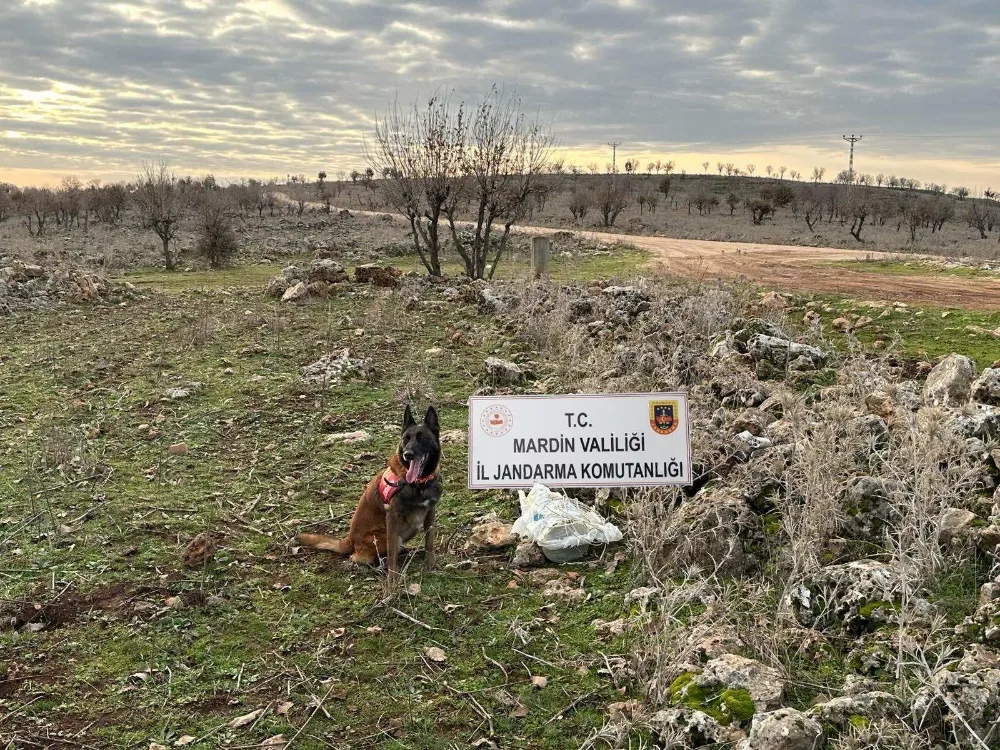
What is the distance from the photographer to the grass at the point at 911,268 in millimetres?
14500

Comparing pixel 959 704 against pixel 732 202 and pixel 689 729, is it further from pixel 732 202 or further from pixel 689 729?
pixel 732 202

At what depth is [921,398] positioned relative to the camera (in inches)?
210

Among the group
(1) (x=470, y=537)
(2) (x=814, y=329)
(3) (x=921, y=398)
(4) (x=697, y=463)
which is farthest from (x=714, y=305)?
(1) (x=470, y=537)

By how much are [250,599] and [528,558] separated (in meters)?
1.60

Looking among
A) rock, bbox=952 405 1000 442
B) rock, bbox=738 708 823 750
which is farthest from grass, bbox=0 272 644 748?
rock, bbox=952 405 1000 442

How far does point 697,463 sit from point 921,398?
6.38ft

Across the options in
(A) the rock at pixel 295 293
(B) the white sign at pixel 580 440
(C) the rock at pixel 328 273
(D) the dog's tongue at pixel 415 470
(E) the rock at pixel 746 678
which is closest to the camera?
(E) the rock at pixel 746 678

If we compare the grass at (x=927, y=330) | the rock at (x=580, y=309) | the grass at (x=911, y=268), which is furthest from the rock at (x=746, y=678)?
the grass at (x=911, y=268)

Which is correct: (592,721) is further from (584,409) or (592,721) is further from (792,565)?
(584,409)

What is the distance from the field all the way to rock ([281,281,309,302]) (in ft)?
17.8

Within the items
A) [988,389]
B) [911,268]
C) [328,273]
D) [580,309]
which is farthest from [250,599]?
[911,268]

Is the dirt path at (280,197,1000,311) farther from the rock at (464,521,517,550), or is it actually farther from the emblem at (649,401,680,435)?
the rock at (464,521,517,550)

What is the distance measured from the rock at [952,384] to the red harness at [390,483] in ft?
12.2

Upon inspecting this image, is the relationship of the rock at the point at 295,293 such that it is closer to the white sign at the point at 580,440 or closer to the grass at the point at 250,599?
the grass at the point at 250,599
